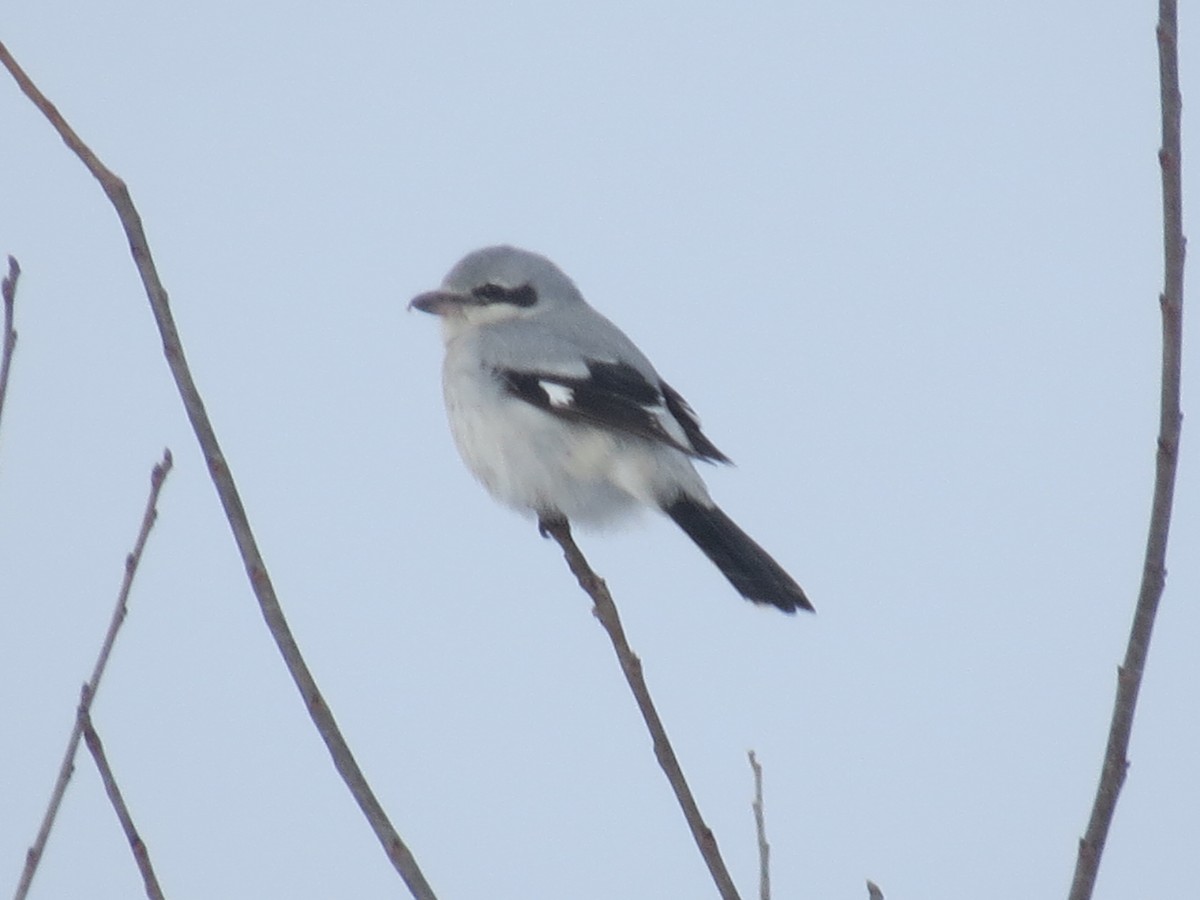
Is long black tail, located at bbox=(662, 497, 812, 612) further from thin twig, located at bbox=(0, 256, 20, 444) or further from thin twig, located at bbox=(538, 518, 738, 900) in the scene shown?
thin twig, located at bbox=(0, 256, 20, 444)

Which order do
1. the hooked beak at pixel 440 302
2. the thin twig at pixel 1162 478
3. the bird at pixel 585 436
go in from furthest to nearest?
the hooked beak at pixel 440 302 < the bird at pixel 585 436 < the thin twig at pixel 1162 478

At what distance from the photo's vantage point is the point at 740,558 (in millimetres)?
3494

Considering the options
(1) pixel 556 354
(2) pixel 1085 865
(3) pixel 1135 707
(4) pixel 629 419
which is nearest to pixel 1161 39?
(3) pixel 1135 707

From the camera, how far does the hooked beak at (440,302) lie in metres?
4.29

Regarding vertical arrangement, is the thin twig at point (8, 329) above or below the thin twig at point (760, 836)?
above

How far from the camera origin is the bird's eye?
4.30 m

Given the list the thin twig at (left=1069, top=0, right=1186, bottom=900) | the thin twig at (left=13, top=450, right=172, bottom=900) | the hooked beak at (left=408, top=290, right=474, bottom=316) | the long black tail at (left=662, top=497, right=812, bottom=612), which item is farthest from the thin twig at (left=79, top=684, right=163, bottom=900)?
the hooked beak at (left=408, top=290, right=474, bottom=316)

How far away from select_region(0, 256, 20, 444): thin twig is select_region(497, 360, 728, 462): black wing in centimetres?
199

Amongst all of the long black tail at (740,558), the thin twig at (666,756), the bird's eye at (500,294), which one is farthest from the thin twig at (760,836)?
the bird's eye at (500,294)

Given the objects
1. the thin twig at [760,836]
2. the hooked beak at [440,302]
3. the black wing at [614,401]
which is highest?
the hooked beak at [440,302]

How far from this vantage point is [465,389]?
13.0ft

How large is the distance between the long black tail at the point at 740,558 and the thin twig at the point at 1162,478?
5.94 feet

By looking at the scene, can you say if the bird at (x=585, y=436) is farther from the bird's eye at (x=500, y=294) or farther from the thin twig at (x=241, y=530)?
the thin twig at (x=241, y=530)

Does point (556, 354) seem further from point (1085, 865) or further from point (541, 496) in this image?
point (1085, 865)
